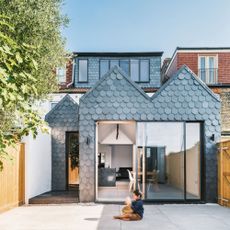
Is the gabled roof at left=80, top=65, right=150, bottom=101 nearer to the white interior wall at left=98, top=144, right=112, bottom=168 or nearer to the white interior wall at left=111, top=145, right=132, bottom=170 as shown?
the white interior wall at left=98, top=144, right=112, bottom=168

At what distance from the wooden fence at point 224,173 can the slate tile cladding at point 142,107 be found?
501 mm

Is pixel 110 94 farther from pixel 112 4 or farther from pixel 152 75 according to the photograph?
pixel 152 75

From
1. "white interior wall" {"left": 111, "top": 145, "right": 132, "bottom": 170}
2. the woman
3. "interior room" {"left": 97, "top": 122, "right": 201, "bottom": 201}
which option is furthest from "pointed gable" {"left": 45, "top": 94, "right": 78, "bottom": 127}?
"white interior wall" {"left": 111, "top": 145, "right": 132, "bottom": 170}

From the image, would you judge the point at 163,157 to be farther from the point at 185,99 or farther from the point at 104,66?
the point at 104,66

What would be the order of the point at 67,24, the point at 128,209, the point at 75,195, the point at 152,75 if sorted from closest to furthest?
1. the point at 128,209
2. the point at 67,24
3. the point at 75,195
4. the point at 152,75

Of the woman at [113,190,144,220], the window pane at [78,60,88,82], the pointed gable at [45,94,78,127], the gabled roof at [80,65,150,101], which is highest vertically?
the window pane at [78,60,88,82]

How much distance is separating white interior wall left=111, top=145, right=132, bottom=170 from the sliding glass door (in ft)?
46.0

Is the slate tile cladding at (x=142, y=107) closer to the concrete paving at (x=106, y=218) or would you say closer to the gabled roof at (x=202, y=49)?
the concrete paving at (x=106, y=218)

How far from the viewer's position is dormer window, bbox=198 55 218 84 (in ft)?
92.9

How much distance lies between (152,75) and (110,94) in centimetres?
1370

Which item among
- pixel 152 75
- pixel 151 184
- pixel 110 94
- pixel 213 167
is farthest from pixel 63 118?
pixel 152 75

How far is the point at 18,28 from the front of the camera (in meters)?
12.0

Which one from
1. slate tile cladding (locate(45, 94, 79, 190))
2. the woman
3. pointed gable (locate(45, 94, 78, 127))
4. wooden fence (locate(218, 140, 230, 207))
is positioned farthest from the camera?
pointed gable (locate(45, 94, 78, 127))

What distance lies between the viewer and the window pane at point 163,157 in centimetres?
1402
